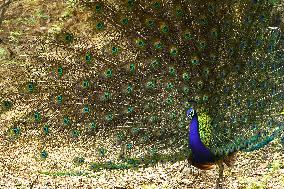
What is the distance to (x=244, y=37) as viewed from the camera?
4.39 meters

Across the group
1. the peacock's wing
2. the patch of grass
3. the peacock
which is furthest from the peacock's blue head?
the patch of grass

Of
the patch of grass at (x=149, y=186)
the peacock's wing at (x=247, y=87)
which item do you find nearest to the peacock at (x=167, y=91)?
the peacock's wing at (x=247, y=87)

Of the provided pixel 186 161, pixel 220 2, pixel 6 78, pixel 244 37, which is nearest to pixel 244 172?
pixel 186 161

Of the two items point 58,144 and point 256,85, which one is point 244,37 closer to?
point 256,85

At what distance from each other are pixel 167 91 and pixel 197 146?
57cm

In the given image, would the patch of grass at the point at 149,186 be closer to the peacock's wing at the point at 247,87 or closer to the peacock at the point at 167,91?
the peacock at the point at 167,91

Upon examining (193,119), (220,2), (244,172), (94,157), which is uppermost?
(220,2)

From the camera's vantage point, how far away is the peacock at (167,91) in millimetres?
4246

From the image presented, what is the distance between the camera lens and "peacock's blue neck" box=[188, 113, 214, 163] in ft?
13.9

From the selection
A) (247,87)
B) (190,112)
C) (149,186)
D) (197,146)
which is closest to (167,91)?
(190,112)

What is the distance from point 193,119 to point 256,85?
66cm

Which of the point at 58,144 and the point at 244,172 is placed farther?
the point at 244,172

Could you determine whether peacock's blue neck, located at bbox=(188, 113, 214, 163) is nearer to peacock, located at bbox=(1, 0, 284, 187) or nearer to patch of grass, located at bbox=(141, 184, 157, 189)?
peacock, located at bbox=(1, 0, 284, 187)

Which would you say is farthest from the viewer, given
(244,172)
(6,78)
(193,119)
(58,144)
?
(6,78)
